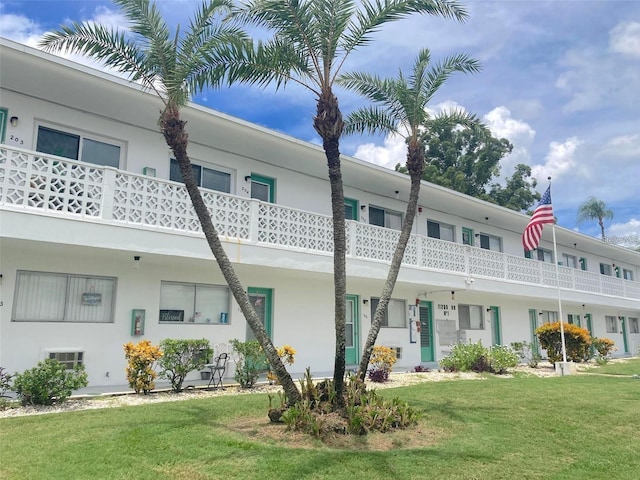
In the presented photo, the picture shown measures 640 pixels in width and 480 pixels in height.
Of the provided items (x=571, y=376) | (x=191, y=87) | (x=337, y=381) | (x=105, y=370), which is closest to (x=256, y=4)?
(x=191, y=87)

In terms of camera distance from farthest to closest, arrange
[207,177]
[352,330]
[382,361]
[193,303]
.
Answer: [352,330], [207,177], [382,361], [193,303]

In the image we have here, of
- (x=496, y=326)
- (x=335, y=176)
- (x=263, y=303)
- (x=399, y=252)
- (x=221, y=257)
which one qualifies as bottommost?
(x=496, y=326)

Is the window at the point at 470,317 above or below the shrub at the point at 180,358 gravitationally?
above

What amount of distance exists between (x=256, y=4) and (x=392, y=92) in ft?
11.9

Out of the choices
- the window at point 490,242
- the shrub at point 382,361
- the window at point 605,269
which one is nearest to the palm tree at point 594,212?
the window at point 605,269

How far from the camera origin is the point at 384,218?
19484 mm

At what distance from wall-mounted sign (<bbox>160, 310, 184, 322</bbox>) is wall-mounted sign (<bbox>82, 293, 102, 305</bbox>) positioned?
1539 millimetres

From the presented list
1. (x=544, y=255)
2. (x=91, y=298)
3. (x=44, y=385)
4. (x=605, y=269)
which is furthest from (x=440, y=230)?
→ (x=605, y=269)

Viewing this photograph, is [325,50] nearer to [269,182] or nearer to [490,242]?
[269,182]

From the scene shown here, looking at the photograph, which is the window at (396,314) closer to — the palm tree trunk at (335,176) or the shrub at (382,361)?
the shrub at (382,361)

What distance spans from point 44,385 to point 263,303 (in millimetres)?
6575

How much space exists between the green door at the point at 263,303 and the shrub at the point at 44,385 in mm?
5859

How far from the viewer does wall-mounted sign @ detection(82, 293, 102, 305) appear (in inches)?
455

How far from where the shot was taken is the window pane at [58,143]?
1158 cm
